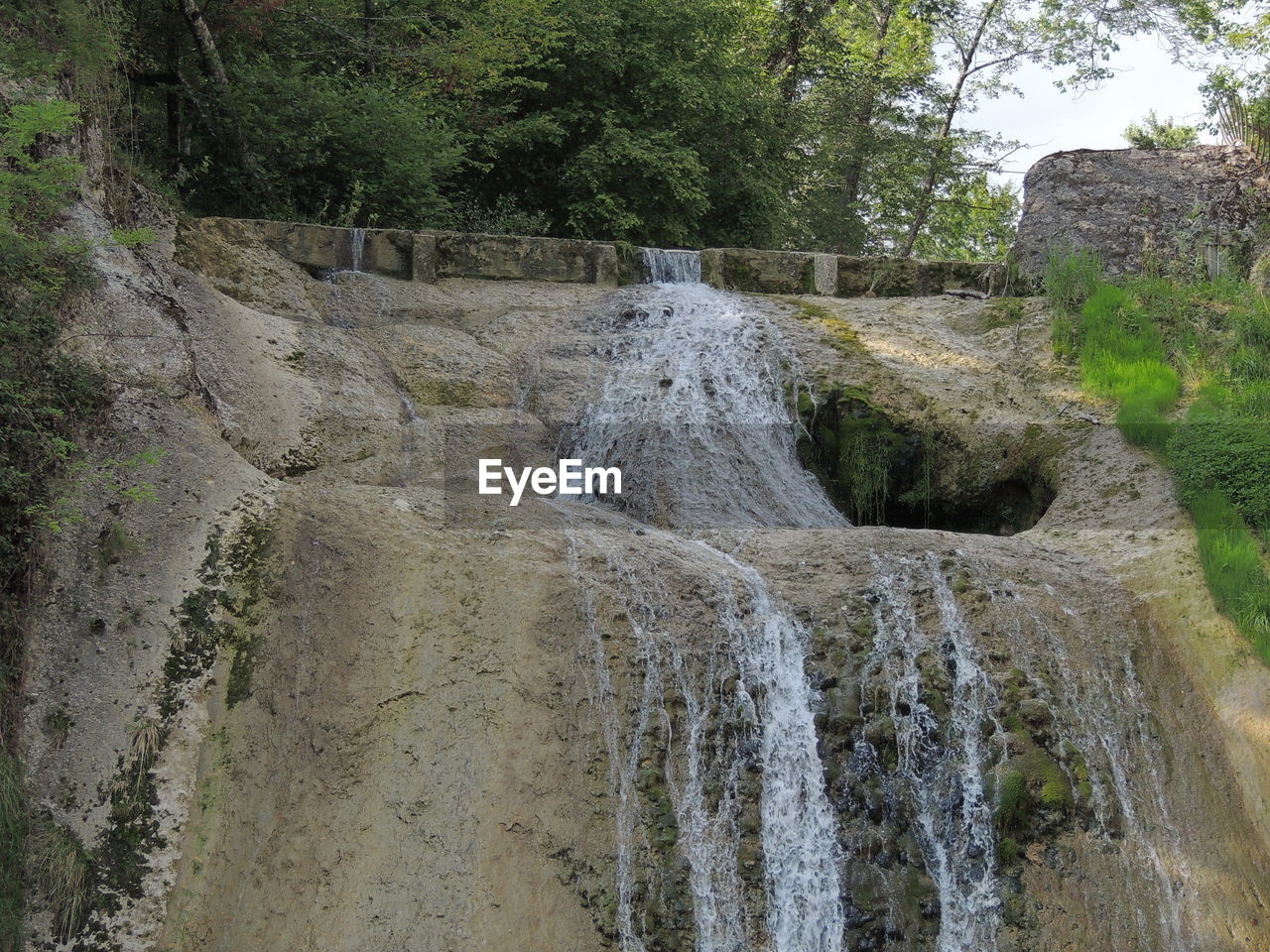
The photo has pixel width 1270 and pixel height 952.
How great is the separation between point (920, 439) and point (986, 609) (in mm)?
2995

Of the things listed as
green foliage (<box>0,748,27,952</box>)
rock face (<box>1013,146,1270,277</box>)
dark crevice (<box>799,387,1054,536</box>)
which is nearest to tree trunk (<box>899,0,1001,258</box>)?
rock face (<box>1013,146,1270,277</box>)

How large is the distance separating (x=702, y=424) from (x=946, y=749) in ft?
13.5

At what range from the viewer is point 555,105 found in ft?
52.6

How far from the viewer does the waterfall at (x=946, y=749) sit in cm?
560

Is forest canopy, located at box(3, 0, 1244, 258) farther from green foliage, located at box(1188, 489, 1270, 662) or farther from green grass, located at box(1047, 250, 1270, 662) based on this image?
green foliage, located at box(1188, 489, 1270, 662)

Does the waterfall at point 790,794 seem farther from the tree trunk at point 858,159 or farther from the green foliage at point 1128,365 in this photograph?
the tree trunk at point 858,159

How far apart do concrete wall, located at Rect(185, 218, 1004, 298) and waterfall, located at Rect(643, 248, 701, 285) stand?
10 centimetres

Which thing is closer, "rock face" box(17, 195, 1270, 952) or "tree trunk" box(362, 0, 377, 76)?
"rock face" box(17, 195, 1270, 952)

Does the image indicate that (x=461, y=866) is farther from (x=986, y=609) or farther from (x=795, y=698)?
(x=986, y=609)

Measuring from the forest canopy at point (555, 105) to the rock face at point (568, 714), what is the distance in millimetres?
3875

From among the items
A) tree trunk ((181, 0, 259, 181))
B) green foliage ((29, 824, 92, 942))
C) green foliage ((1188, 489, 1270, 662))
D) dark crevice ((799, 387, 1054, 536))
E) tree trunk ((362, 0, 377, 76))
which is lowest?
green foliage ((29, 824, 92, 942))

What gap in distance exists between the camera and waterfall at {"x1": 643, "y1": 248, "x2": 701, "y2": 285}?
40.1 feet

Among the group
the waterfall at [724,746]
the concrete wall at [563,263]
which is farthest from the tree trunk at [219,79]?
the waterfall at [724,746]

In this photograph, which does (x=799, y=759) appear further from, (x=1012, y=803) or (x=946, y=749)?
(x=1012, y=803)
